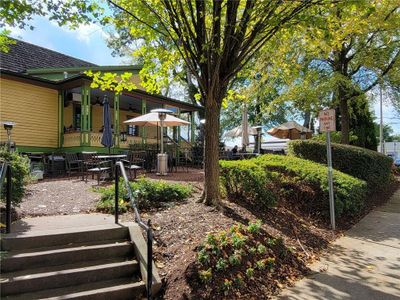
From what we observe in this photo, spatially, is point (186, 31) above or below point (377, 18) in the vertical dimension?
below

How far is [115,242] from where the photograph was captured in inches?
203

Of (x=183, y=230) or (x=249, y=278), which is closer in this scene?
(x=249, y=278)

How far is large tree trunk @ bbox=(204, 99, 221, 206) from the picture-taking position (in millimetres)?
6816

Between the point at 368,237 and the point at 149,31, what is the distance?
5.99 metres

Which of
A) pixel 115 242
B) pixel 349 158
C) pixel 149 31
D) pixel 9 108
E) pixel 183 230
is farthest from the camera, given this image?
pixel 9 108

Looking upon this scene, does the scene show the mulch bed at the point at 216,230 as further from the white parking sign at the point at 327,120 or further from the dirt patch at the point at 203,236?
the white parking sign at the point at 327,120

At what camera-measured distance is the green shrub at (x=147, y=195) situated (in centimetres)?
672

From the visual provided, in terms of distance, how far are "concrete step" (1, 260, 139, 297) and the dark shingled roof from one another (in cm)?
1456

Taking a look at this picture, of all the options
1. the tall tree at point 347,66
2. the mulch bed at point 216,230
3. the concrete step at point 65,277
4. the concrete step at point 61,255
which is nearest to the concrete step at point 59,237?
the concrete step at point 61,255

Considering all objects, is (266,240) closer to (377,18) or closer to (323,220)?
(323,220)

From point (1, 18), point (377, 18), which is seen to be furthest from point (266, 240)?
point (377, 18)

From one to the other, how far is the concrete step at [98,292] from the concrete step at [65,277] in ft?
0.20

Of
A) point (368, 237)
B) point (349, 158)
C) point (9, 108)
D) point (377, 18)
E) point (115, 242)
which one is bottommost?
point (368, 237)

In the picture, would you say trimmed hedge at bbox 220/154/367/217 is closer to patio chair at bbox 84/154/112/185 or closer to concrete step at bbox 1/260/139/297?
concrete step at bbox 1/260/139/297
